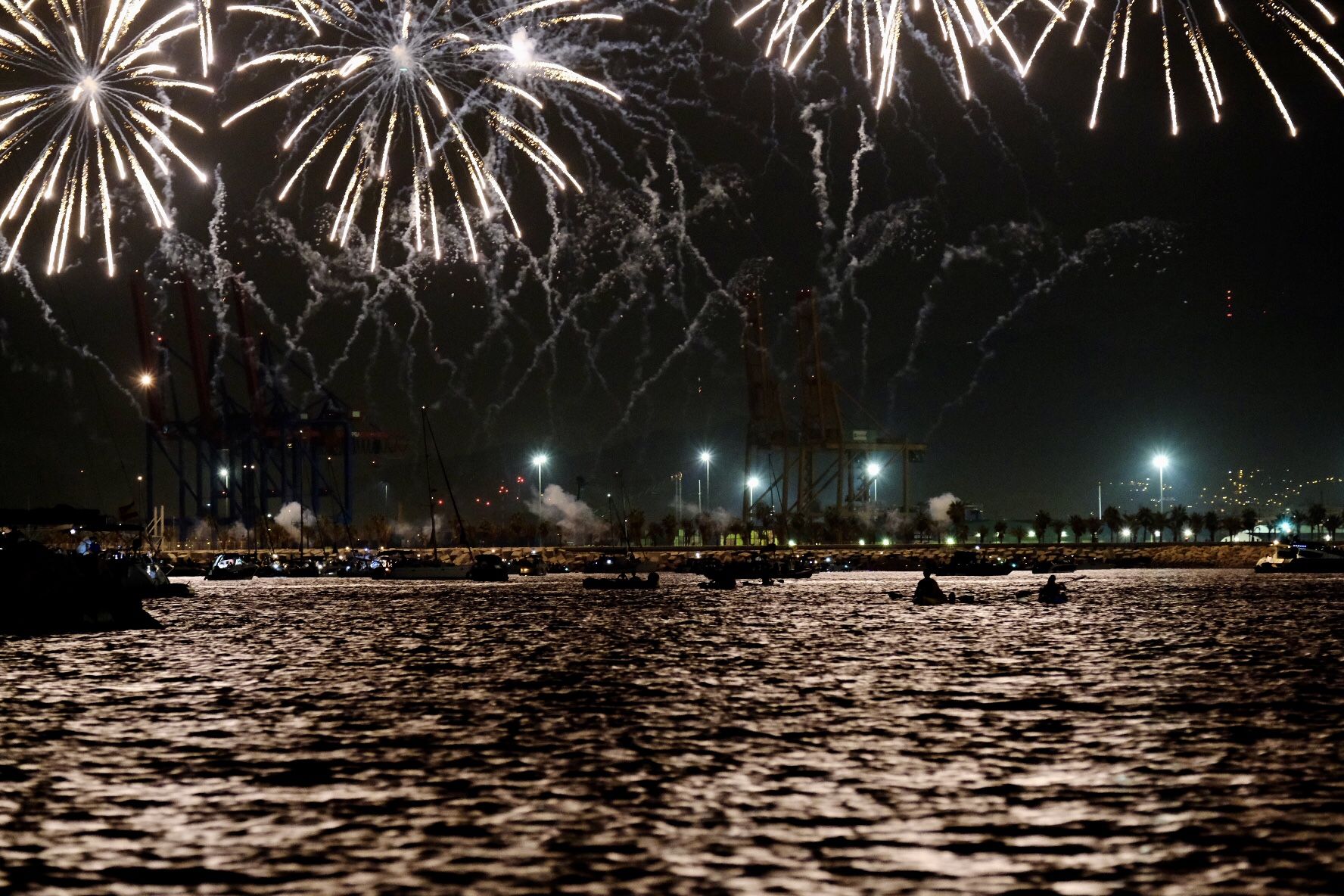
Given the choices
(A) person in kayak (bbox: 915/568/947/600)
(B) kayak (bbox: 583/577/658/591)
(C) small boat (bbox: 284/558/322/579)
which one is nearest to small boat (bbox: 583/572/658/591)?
(B) kayak (bbox: 583/577/658/591)

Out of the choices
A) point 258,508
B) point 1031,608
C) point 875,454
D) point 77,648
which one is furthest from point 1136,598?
point 258,508

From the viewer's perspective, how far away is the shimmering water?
1416 centimetres

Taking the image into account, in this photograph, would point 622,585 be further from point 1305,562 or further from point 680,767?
point 680,767

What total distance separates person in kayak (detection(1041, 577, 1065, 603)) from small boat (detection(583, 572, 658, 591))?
3368cm

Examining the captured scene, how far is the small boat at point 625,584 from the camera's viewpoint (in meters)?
102

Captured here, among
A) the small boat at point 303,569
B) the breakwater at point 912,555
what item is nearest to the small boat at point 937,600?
the breakwater at point 912,555

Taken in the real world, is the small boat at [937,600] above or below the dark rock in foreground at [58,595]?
below

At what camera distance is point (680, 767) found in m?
20.7

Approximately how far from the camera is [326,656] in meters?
42.8

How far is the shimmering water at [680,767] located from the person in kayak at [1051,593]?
88.3 feet

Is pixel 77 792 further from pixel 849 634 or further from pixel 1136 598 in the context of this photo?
pixel 1136 598

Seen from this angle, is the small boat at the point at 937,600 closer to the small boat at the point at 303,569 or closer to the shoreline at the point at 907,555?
the shoreline at the point at 907,555

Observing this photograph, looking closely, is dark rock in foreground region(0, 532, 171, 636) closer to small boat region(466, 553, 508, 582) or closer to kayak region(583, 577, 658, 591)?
kayak region(583, 577, 658, 591)

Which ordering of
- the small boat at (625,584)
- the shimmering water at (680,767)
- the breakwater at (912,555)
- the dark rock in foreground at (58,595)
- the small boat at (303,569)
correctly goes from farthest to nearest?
the breakwater at (912,555) → the small boat at (303,569) → the small boat at (625,584) → the dark rock in foreground at (58,595) → the shimmering water at (680,767)
